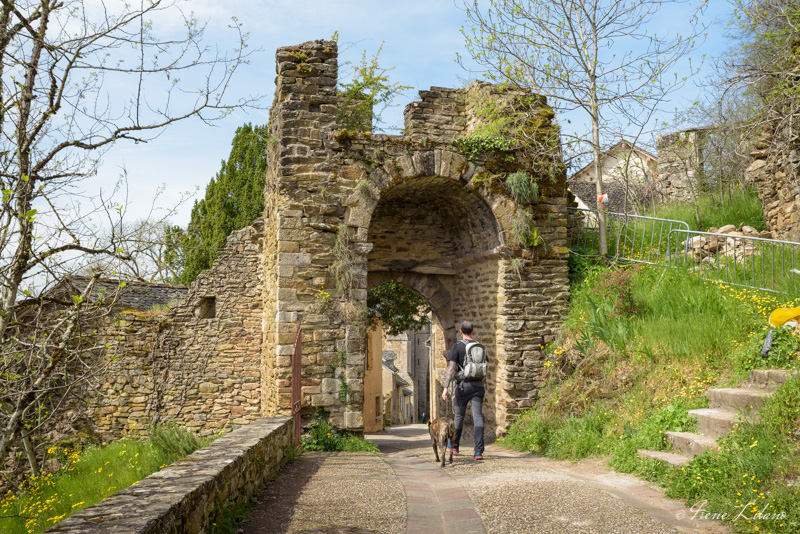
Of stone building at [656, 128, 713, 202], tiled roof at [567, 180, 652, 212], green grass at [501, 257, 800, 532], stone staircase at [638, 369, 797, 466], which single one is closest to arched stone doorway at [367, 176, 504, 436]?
green grass at [501, 257, 800, 532]

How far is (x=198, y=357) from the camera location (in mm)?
12938

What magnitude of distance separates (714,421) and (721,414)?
198 millimetres

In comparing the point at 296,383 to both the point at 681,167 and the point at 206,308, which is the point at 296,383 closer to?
the point at 206,308

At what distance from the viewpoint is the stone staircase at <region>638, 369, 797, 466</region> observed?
17.0ft

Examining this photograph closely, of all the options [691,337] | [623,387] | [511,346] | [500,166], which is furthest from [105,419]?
[691,337]

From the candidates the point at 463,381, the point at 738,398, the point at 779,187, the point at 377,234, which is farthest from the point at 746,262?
the point at 377,234

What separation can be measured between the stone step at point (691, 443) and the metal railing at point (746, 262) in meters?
2.91

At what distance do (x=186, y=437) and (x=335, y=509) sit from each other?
10.2 ft

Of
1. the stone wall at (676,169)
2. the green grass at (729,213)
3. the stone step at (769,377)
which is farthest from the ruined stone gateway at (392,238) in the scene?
the stone wall at (676,169)

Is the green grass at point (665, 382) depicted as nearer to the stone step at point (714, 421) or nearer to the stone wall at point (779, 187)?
the stone step at point (714, 421)

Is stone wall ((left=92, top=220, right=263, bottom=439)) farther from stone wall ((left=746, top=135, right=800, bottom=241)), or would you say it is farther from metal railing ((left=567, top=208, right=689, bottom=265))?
stone wall ((left=746, top=135, right=800, bottom=241))

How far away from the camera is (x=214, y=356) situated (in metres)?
12.9

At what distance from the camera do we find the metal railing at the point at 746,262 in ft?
25.3

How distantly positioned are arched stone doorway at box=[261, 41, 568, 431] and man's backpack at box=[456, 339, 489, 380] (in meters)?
1.87
